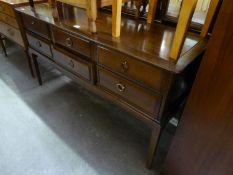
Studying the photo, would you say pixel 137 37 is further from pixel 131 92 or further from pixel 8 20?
pixel 8 20

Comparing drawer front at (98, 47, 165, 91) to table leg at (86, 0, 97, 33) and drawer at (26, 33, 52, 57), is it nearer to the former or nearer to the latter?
table leg at (86, 0, 97, 33)

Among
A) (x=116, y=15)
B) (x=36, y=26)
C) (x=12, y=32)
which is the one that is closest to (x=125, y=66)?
(x=116, y=15)

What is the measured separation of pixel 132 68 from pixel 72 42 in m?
0.47

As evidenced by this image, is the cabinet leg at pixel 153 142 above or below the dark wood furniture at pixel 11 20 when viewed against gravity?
below

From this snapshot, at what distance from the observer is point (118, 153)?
4.35ft

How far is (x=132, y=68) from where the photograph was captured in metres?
0.91

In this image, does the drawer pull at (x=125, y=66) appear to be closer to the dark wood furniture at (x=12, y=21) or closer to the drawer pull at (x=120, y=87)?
the drawer pull at (x=120, y=87)

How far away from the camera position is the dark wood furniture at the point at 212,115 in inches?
23.6

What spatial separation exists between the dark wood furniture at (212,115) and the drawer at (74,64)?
63cm

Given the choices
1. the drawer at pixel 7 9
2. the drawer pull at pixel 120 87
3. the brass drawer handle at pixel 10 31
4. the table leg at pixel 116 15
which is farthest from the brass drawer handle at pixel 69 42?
the brass drawer handle at pixel 10 31

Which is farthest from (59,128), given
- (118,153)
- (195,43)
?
(195,43)

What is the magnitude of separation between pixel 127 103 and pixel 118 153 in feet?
1.54

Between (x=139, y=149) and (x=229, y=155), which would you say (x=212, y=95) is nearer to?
(x=229, y=155)

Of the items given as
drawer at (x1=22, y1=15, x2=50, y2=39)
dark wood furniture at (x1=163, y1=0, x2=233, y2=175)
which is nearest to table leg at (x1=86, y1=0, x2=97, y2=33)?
drawer at (x1=22, y1=15, x2=50, y2=39)
